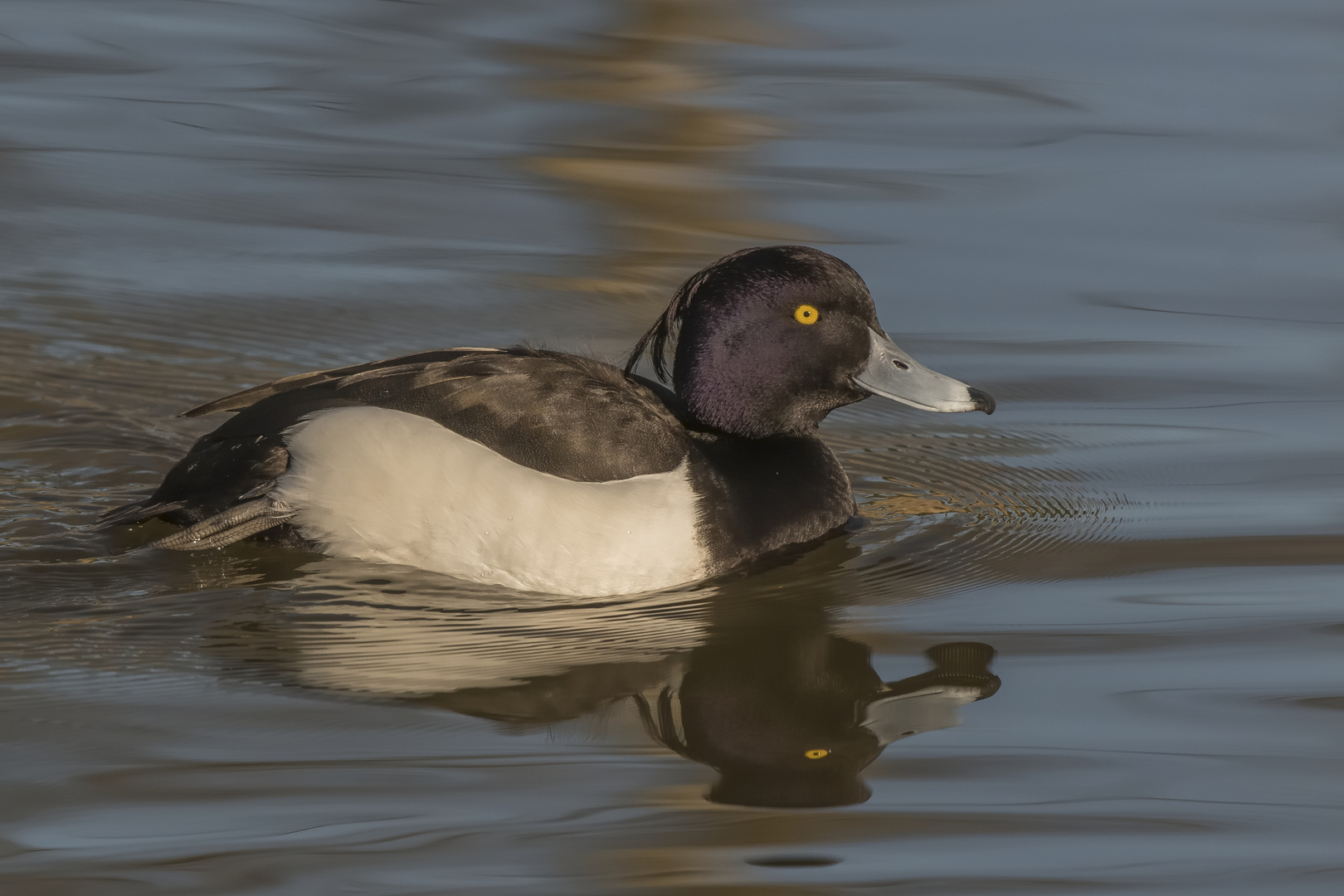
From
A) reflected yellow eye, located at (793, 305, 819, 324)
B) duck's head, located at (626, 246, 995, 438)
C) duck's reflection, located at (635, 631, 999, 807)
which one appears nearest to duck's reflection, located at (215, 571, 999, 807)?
duck's reflection, located at (635, 631, 999, 807)

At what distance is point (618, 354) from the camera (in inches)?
309

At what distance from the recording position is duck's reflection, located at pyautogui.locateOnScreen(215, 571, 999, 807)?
4656 millimetres

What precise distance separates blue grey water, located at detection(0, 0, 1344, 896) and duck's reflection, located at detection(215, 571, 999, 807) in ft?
0.07

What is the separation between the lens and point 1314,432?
7.06 m

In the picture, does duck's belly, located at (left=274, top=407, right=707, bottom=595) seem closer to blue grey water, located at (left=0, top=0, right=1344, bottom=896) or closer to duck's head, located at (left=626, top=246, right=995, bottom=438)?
blue grey water, located at (left=0, top=0, right=1344, bottom=896)

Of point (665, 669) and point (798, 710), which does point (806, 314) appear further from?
point (798, 710)

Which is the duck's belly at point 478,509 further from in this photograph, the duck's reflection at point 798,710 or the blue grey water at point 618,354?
the duck's reflection at point 798,710

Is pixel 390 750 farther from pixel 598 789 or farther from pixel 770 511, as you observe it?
pixel 770 511

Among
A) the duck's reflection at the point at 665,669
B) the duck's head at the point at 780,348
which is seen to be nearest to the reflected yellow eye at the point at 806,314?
the duck's head at the point at 780,348

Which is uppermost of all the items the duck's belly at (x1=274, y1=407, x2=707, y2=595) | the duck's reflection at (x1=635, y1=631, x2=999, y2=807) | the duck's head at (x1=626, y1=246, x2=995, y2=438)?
the duck's head at (x1=626, y1=246, x2=995, y2=438)

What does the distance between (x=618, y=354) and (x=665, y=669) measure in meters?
2.93

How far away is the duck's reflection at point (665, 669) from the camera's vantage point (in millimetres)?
4656

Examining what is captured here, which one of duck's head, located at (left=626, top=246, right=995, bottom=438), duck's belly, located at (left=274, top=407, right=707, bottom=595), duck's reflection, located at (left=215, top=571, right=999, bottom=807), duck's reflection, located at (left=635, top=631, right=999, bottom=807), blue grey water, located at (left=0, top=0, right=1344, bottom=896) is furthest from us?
duck's head, located at (left=626, top=246, right=995, bottom=438)

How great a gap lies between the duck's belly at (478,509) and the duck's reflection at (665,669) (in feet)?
0.34
